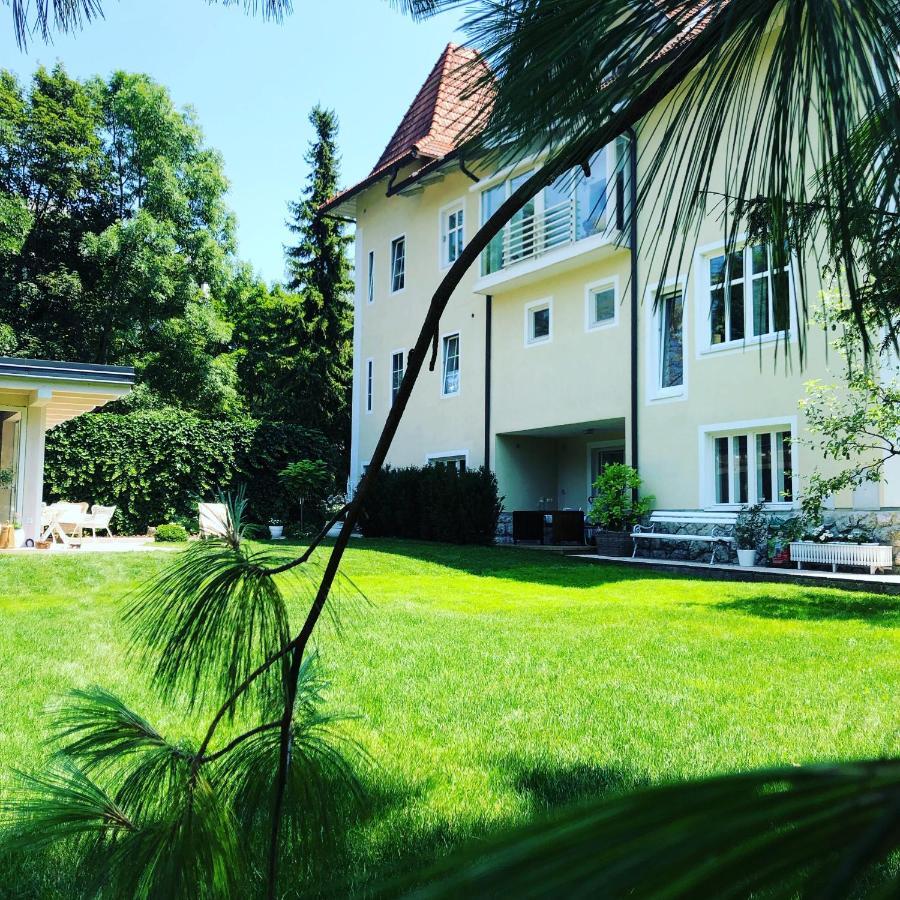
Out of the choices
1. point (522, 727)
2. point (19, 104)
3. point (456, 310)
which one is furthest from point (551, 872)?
point (19, 104)

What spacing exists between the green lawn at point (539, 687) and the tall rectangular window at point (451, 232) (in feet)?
37.9

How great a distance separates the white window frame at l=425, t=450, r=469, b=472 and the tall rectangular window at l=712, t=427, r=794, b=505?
6404mm

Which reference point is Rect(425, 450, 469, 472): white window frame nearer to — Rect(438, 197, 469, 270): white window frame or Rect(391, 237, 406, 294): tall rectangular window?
Rect(438, 197, 469, 270): white window frame

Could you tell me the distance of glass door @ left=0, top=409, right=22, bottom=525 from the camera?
14422 mm

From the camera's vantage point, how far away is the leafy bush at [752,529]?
12.4 m

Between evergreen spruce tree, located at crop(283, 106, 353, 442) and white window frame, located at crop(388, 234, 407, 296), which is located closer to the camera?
white window frame, located at crop(388, 234, 407, 296)

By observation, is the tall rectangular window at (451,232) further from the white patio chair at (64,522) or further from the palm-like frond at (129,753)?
the palm-like frond at (129,753)

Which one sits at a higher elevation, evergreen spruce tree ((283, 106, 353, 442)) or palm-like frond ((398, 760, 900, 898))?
evergreen spruce tree ((283, 106, 353, 442))

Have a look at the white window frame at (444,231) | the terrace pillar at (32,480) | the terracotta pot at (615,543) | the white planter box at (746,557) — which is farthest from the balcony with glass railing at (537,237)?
the terrace pillar at (32,480)

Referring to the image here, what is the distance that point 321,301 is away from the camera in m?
32.0

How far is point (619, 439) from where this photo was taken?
1772 centimetres

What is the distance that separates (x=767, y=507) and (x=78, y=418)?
49.3ft

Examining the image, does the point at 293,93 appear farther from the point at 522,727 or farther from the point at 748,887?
the point at 522,727

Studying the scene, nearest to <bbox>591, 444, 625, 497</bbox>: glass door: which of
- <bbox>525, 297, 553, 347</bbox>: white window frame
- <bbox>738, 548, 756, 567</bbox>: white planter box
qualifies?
→ <bbox>525, 297, 553, 347</bbox>: white window frame
